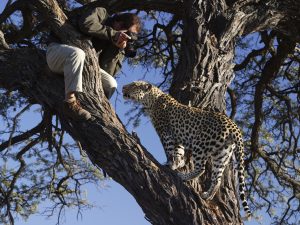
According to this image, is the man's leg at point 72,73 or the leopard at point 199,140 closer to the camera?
the man's leg at point 72,73

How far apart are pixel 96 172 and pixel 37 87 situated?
3.40 meters

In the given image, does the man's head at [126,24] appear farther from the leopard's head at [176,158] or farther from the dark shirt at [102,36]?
the leopard's head at [176,158]

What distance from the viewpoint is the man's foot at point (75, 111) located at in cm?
517

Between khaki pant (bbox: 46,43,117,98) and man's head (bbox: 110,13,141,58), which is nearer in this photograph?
khaki pant (bbox: 46,43,117,98)

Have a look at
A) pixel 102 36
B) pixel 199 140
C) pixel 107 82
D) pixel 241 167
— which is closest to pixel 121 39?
pixel 102 36

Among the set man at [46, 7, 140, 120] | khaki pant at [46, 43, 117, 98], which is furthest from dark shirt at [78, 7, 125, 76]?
khaki pant at [46, 43, 117, 98]

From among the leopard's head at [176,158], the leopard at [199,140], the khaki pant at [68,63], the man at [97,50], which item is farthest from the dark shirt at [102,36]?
the leopard's head at [176,158]

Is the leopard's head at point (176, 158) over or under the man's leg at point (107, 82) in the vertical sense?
under

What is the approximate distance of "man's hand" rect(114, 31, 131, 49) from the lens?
5.51 m

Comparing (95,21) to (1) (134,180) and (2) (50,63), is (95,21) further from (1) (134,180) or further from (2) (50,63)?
(1) (134,180)

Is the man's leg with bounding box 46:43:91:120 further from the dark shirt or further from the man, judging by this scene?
the dark shirt

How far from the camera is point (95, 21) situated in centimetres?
546

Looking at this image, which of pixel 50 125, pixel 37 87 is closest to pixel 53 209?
pixel 50 125

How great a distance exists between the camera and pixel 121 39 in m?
5.54
